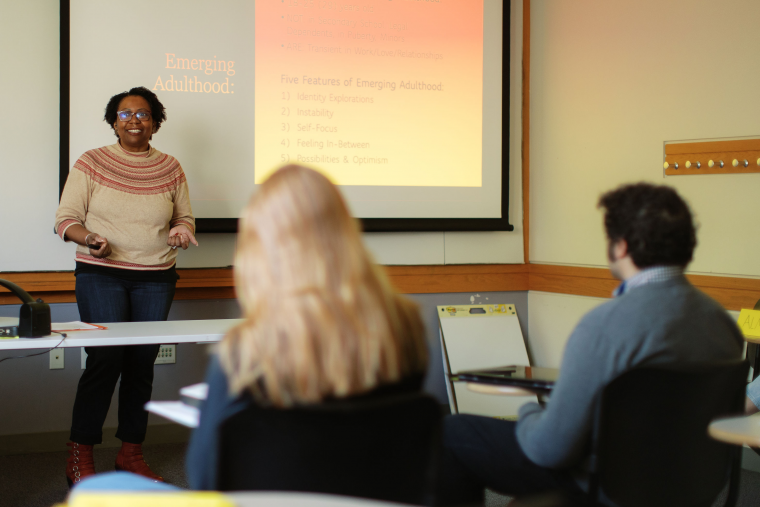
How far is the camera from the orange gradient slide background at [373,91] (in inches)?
125

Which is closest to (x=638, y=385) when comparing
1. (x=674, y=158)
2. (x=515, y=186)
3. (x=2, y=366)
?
(x=674, y=158)

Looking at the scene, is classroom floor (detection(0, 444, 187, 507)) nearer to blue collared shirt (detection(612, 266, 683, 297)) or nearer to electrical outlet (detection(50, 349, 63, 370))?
electrical outlet (detection(50, 349, 63, 370))

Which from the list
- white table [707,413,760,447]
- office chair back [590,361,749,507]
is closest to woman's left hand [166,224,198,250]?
office chair back [590,361,749,507]

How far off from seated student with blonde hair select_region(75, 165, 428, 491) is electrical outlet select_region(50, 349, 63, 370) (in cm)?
233

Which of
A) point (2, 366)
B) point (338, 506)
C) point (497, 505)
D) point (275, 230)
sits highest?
point (275, 230)

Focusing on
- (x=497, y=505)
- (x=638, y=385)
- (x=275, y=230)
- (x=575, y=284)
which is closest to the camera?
(x=275, y=230)

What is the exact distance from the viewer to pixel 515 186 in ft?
12.0

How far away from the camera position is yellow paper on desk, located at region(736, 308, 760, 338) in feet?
6.91

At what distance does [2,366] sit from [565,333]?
9.64 ft

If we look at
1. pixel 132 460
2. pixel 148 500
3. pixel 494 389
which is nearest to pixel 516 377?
pixel 494 389

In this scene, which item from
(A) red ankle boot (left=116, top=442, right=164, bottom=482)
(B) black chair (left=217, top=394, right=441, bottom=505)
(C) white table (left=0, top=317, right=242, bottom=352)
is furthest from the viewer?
(A) red ankle boot (left=116, top=442, right=164, bottom=482)

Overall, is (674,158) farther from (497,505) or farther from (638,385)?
(638,385)

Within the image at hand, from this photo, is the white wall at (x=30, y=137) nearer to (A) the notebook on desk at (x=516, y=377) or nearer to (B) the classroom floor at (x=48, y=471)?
(B) the classroom floor at (x=48, y=471)

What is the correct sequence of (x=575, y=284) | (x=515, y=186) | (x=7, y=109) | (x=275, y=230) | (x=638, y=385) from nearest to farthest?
(x=275, y=230), (x=638, y=385), (x=7, y=109), (x=575, y=284), (x=515, y=186)
